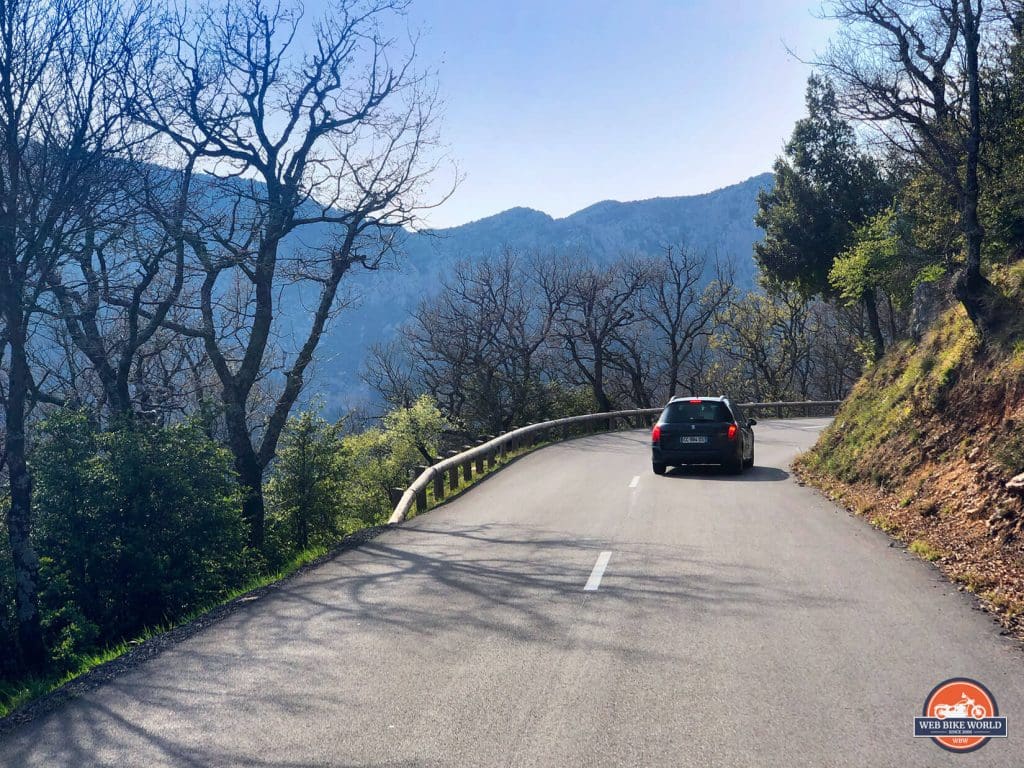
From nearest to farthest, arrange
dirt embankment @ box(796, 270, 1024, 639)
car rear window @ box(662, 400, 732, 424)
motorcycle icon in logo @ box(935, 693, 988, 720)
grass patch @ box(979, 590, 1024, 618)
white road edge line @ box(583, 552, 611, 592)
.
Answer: motorcycle icon in logo @ box(935, 693, 988, 720), grass patch @ box(979, 590, 1024, 618), white road edge line @ box(583, 552, 611, 592), dirt embankment @ box(796, 270, 1024, 639), car rear window @ box(662, 400, 732, 424)

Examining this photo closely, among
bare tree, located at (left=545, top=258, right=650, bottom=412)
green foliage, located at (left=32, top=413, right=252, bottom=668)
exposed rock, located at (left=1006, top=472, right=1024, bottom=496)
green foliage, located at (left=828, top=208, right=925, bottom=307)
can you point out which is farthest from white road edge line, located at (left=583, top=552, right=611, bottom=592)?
bare tree, located at (left=545, top=258, right=650, bottom=412)

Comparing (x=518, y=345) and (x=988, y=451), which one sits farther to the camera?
(x=518, y=345)

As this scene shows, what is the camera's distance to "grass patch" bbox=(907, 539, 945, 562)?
846 centimetres

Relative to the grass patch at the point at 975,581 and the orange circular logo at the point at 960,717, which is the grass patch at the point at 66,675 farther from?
the grass patch at the point at 975,581

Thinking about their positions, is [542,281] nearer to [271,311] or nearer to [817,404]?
[817,404]

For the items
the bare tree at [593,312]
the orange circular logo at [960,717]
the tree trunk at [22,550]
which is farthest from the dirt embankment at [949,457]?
the bare tree at [593,312]

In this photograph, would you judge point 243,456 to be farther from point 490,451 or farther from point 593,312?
point 593,312

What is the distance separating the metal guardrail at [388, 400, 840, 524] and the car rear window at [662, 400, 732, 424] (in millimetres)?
1768

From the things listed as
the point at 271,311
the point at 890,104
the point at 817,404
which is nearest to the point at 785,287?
the point at 817,404

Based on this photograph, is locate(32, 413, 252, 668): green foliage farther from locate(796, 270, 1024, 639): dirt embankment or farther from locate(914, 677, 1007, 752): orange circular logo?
locate(796, 270, 1024, 639): dirt embankment

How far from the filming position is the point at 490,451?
20.1 metres

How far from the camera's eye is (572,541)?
10.0m

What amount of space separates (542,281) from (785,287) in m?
15.9

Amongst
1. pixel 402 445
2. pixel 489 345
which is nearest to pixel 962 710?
pixel 402 445
